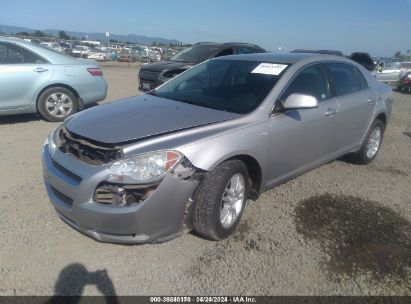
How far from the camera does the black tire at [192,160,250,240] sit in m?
2.86

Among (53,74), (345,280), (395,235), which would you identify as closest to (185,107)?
(345,280)

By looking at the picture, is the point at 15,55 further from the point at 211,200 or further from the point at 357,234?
the point at 357,234

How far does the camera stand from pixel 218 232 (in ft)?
10.0

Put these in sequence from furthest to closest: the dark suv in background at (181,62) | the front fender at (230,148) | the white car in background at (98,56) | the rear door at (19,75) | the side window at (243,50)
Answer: the white car in background at (98,56) < the side window at (243,50) < the dark suv in background at (181,62) < the rear door at (19,75) < the front fender at (230,148)

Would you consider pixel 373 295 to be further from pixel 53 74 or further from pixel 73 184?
pixel 53 74

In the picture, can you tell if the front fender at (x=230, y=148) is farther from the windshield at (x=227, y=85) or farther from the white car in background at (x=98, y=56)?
the white car in background at (x=98, y=56)

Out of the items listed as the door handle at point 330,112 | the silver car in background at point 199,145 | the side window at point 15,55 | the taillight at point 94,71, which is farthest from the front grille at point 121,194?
the taillight at point 94,71

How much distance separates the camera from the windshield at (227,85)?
3506mm

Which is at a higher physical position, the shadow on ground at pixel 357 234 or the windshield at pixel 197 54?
the windshield at pixel 197 54

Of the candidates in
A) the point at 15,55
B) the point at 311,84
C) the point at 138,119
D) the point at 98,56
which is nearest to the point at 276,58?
the point at 311,84

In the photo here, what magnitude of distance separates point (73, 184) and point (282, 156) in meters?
1.94

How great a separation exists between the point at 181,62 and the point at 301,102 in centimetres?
690

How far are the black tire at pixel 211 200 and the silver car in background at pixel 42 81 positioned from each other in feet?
15.9

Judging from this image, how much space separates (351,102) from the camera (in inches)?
176
